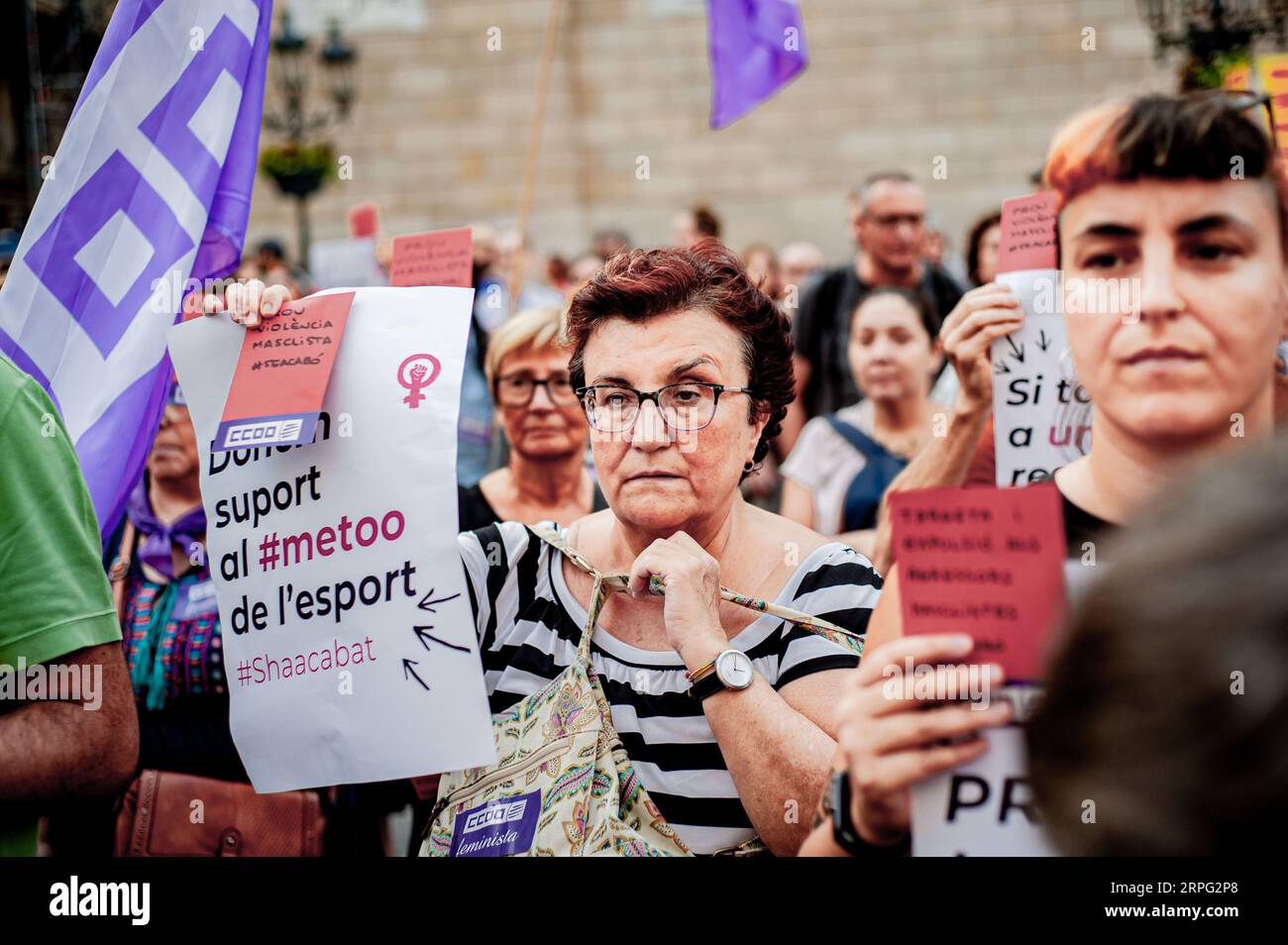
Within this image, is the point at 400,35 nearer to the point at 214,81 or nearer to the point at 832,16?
the point at 832,16

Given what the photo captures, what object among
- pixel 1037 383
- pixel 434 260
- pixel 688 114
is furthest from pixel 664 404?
pixel 688 114

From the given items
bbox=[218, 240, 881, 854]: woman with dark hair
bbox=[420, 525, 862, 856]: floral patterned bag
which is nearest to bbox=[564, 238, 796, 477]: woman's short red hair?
bbox=[218, 240, 881, 854]: woman with dark hair

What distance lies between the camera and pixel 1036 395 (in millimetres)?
2562

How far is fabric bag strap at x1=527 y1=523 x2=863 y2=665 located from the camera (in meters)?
2.04

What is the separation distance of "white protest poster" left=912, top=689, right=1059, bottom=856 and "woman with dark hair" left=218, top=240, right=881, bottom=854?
0.42m

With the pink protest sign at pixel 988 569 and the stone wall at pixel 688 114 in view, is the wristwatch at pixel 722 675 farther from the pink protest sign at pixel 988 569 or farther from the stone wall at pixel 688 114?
the stone wall at pixel 688 114

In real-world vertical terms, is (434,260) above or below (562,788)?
above

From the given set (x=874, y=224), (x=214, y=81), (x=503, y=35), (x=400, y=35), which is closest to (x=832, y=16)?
(x=503, y=35)

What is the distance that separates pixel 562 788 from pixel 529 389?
2007 millimetres

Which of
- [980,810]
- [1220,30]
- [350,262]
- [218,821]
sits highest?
[1220,30]

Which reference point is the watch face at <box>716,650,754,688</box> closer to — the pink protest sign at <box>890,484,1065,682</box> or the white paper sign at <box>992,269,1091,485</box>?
the pink protest sign at <box>890,484,1065,682</box>

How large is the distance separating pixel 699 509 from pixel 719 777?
0.45 metres

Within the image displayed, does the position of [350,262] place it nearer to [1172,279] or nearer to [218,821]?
[218,821]

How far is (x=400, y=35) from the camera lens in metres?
19.5
